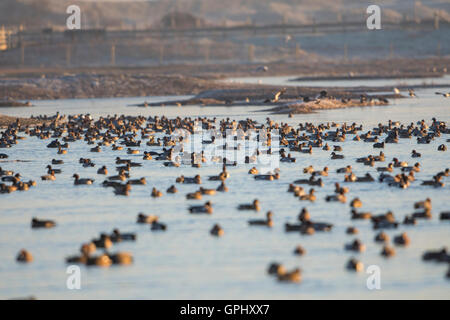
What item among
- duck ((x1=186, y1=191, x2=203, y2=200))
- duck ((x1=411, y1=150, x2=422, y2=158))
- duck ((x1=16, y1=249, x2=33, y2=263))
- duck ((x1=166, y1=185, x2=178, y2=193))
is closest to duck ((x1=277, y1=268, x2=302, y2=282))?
duck ((x1=16, y1=249, x2=33, y2=263))

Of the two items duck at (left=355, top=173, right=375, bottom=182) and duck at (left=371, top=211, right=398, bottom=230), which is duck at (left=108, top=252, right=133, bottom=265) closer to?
duck at (left=371, top=211, right=398, bottom=230)

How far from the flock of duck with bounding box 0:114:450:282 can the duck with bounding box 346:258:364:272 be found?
0.03 metres

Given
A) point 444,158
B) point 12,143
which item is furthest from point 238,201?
point 12,143

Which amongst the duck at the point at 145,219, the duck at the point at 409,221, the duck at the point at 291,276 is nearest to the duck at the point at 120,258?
the duck at the point at 291,276

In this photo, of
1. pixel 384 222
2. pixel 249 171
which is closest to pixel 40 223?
pixel 384 222

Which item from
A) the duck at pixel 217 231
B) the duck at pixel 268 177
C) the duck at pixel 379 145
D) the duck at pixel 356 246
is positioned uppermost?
the duck at pixel 379 145

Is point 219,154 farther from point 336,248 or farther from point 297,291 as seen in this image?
point 297,291

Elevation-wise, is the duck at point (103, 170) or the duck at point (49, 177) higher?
the duck at point (103, 170)

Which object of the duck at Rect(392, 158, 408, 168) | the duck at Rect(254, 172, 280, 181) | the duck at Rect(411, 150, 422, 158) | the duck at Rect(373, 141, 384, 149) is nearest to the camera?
the duck at Rect(254, 172, 280, 181)

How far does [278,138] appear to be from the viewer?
59781 mm

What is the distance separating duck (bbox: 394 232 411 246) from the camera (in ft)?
93.8

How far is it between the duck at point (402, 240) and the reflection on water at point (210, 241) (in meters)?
0.30

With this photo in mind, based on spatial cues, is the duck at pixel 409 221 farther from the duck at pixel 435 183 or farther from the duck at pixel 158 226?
the duck at pixel 158 226

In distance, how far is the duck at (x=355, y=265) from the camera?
2616 cm
